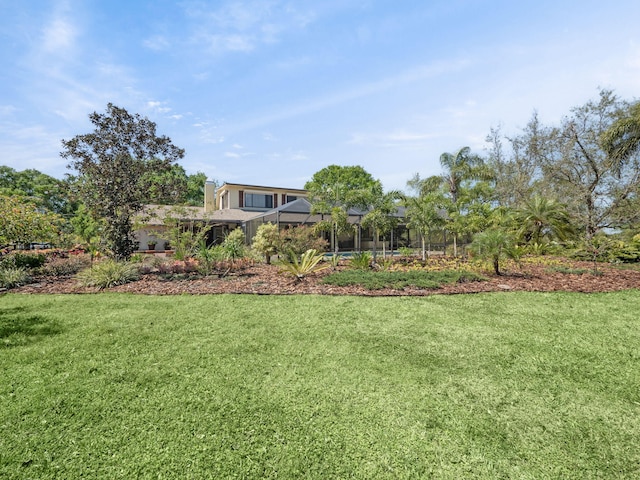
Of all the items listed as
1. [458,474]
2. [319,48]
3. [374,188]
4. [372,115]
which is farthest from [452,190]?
[458,474]

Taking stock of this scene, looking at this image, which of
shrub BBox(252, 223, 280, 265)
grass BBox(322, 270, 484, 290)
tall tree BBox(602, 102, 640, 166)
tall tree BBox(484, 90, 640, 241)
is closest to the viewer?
grass BBox(322, 270, 484, 290)

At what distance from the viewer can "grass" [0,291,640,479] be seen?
7.54 ft

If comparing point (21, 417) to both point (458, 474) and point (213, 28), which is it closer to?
point (458, 474)

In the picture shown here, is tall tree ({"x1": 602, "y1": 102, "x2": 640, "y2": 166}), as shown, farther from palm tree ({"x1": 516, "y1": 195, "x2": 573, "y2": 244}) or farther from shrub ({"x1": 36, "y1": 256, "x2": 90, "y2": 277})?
shrub ({"x1": 36, "y1": 256, "x2": 90, "y2": 277})

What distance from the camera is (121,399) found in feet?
9.99

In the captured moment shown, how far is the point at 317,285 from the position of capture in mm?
8695

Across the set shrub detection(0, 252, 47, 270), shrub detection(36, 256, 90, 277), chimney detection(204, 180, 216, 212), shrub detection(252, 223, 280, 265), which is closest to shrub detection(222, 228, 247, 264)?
shrub detection(252, 223, 280, 265)

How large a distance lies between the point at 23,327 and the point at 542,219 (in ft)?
66.9

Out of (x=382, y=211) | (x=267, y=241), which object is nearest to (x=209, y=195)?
(x=267, y=241)

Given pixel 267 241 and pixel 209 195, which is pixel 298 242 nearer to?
pixel 267 241

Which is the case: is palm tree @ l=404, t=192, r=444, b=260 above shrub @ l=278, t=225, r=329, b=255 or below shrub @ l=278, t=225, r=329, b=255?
above

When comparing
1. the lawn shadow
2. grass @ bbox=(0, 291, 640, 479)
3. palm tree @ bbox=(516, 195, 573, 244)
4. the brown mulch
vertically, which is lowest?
grass @ bbox=(0, 291, 640, 479)

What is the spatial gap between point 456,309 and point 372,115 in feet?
28.5

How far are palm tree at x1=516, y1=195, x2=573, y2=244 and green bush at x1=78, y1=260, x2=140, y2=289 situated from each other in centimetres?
1816
